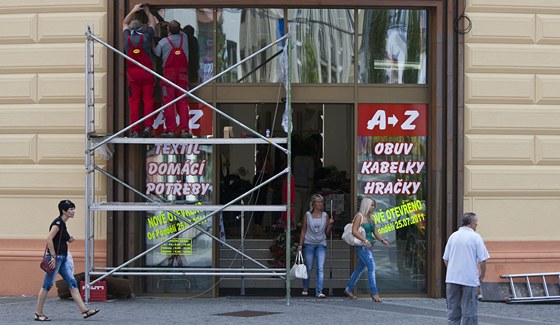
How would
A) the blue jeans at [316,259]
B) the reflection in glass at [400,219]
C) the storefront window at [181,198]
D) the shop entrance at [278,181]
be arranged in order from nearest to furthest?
the blue jeans at [316,259] < the storefront window at [181,198] < the reflection in glass at [400,219] < the shop entrance at [278,181]

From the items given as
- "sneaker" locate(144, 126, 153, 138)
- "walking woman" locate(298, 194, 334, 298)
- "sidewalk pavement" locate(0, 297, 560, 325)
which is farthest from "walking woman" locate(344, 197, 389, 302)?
"sneaker" locate(144, 126, 153, 138)

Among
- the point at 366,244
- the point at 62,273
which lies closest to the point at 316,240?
the point at 366,244

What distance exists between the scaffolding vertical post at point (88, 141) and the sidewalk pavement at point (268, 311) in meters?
0.73

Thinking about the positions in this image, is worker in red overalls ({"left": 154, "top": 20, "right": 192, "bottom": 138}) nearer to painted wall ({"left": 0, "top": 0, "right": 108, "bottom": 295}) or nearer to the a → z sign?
painted wall ({"left": 0, "top": 0, "right": 108, "bottom": 295})

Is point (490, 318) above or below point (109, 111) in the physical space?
below

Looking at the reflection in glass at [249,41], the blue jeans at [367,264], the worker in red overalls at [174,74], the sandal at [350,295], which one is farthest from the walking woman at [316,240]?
the worker in red overalls at [174,74]

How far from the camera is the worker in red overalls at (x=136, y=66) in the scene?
1565 centimetres

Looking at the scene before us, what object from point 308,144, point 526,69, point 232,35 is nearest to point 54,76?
point 232,35

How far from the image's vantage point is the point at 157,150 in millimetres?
16297

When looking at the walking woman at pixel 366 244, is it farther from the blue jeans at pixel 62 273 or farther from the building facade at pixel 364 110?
the blue jeans at pixel 62 273

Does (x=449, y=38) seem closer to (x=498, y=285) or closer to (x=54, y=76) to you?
(x=498, y=285)

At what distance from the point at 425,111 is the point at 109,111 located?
5.15 m

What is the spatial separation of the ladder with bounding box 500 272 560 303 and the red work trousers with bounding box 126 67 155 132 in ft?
20.6

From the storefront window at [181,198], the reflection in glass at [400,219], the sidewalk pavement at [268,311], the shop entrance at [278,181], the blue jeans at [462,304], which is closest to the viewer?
the blue jeans at [462,304]
